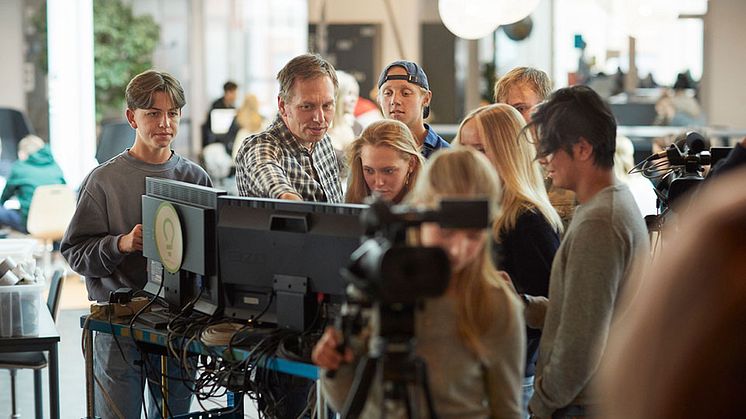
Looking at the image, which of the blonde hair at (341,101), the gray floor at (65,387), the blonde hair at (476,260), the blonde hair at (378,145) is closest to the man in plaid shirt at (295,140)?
the blonde hair at (378,145)

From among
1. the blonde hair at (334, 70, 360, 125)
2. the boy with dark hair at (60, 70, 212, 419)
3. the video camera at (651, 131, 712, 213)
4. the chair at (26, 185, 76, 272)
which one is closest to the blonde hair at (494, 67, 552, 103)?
the video camera at (651, 131, 712, 213)

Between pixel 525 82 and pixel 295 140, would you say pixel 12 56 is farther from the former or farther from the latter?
pixel 295 140

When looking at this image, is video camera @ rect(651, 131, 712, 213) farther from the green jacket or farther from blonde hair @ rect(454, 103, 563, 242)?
the green jacket

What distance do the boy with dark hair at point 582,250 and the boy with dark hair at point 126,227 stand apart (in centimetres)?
140

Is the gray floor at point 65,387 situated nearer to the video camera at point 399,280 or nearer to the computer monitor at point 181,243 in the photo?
the computer monitor at point 181,243

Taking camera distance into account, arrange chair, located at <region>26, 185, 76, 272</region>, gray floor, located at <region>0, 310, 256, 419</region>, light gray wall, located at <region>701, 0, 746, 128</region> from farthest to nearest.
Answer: light gray wall, located at <region>701, 0, 746, 128</region> → chair, located at <region>26, 185, 76, 272</region> → gray floor, located at <region>0, 310, 256, 419</region>

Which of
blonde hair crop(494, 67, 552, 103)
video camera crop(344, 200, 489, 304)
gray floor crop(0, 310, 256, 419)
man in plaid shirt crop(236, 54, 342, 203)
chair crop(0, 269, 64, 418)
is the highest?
blonde hair crop(494, 67, 552, 103)

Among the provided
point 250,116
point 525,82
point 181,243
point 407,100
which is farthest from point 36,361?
point 250,116

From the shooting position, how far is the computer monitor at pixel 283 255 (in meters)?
2.46

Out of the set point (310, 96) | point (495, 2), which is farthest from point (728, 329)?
point (495, 2)

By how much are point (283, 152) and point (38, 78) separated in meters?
10.6

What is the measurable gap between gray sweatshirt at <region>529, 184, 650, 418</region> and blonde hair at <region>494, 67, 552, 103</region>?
4.63 ft

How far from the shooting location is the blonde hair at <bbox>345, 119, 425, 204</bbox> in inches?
113

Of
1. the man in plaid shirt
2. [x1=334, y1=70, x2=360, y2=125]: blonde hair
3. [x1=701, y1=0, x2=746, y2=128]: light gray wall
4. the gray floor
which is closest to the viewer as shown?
the man in plaid shirt
